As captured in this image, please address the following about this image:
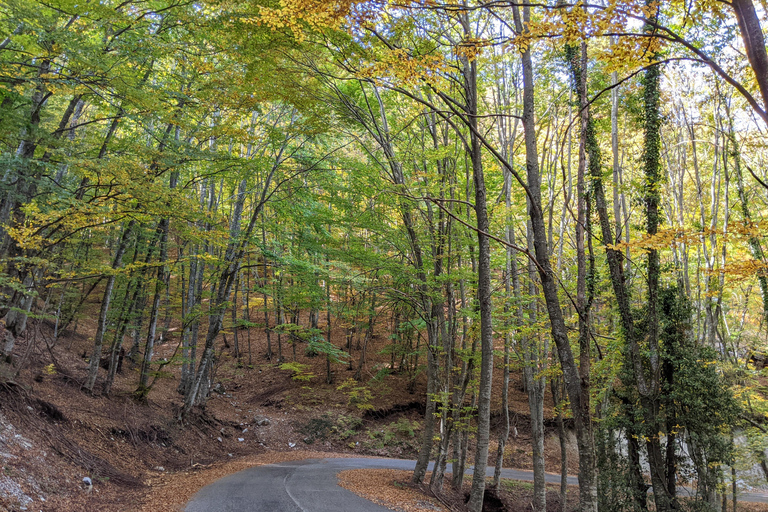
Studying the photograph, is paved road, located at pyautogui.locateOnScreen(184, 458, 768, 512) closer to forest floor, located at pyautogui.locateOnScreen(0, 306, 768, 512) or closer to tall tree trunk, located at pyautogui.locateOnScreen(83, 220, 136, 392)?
forest floor, located at pyautogui.locateOnScreen(0, 306, 768, 512)

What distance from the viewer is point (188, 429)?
39.3 feet

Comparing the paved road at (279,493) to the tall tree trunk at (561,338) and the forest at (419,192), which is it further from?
the tall tree trunk at (561,338)

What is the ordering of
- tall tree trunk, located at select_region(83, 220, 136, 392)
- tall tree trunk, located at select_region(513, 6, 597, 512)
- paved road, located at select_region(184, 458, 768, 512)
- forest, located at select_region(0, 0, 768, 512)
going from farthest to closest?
tall tree trunk, located at select_region(83, 220, 136, 392)
paved road, located at select_region(184, 458, 768, 512)
forest, located at select_region(0, 0, 768, 512)
tall tree trunk, located at select_region(513, 6, 597, 512)

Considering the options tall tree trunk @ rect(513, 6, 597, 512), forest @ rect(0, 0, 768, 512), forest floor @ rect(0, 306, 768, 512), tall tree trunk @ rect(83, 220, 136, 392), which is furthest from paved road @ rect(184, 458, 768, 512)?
tall tree trunk @ rect(83, 220, 136, 392)

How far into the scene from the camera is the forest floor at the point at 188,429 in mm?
6691

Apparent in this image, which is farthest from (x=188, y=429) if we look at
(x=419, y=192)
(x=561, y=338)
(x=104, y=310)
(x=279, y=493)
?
(x=561, y=338)

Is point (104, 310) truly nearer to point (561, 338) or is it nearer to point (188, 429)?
point (188, 429)

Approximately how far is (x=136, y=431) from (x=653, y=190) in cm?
1384

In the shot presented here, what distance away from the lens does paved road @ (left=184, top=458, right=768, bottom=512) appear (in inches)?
275

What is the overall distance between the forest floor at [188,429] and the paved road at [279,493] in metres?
0.45

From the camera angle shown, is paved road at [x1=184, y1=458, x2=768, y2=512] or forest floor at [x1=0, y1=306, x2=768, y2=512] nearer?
forest floor at [x1=0, y1=306, x2=768, y2=512]

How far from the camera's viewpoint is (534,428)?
10141 mm

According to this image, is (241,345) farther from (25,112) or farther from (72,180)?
(25,112)

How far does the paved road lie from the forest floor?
452 mm
